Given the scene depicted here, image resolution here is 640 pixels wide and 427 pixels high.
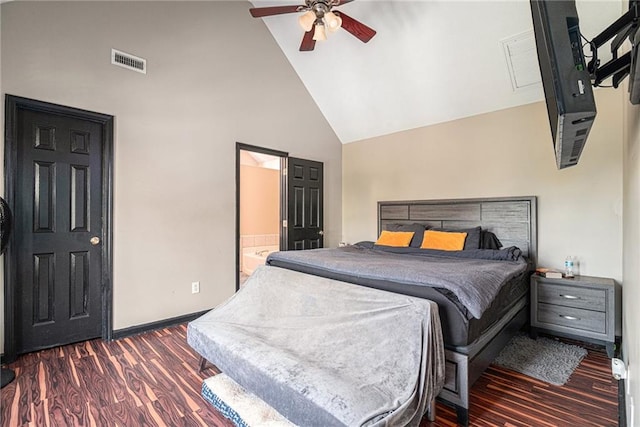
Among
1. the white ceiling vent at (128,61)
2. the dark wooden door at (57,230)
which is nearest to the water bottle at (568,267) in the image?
the dark wooden door at (57,230)

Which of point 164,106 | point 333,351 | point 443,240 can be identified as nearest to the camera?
point 333,351

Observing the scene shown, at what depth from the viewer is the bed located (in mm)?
1780

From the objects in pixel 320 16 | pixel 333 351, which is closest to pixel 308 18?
pixel 320 16

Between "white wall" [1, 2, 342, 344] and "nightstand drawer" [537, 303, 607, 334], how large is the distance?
11.1 feet

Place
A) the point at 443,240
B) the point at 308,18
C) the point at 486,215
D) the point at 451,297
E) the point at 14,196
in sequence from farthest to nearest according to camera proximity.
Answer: the point at 486,215, the point at 443,240, the point at 308,18, the point at 14,196, the point at 451,297

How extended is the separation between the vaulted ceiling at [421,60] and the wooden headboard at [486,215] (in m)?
1.12

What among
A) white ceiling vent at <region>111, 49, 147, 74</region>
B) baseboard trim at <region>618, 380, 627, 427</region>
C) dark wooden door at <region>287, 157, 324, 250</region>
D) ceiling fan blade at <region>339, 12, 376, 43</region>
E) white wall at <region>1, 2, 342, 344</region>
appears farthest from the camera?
dark wooden door at <region>287, 157, 324, 250</region>

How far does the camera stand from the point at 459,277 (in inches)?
77.0

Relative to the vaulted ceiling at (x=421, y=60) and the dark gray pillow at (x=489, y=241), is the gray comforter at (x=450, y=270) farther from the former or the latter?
the vaulted ceiling at (x=421, y=60)

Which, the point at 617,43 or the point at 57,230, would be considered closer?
the point at 617,43

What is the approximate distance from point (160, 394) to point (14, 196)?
6.43ft

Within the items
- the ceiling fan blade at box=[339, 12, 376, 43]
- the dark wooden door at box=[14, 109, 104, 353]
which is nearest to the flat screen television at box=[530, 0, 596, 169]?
the ceiling fan blade at box=[339, 12, 376, 43]

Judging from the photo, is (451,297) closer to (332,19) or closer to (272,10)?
(332,19)

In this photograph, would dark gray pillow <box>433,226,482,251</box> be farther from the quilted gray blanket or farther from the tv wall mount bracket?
the tv wall mount bracket
